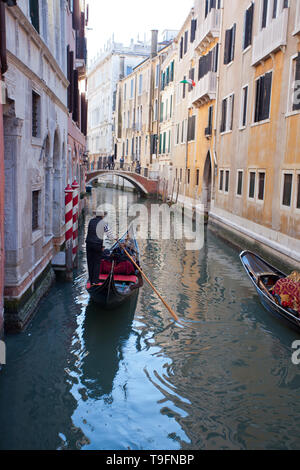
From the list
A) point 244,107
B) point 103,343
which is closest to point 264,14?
point 244,107

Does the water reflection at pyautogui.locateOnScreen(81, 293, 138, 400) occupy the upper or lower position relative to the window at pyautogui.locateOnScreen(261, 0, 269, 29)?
lower

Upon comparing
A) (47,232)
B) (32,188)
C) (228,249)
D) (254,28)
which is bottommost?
(228,249)

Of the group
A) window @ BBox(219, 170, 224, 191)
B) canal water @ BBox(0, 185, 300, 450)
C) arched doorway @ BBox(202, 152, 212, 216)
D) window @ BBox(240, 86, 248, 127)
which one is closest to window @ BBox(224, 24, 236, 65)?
window @ BBox(240, 86, 248, 127)

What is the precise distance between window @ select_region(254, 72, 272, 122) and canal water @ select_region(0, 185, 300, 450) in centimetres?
504

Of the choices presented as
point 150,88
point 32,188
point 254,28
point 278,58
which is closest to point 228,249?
point 278,58

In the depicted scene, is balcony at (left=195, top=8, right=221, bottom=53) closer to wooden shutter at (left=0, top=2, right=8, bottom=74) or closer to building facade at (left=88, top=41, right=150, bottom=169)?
wooden shutter at (left=0, top=2, right=8, bottom=74)

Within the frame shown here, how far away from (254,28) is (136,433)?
10.4 m

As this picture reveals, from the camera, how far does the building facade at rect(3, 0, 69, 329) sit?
4.79m

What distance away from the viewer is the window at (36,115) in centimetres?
624

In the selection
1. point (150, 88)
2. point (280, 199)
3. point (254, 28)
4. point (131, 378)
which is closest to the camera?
point (131, 378)

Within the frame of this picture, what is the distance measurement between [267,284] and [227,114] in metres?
8.14

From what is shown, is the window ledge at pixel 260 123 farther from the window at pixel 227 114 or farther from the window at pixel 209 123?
the window at pixel 209 123
